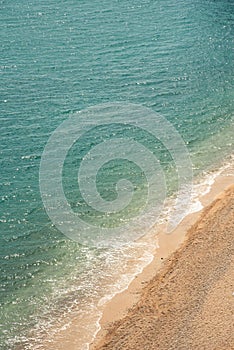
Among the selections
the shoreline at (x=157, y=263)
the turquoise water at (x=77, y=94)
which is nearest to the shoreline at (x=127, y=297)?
the shoreline at (x=157, y=263)

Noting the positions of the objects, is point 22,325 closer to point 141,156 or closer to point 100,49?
point 141,156

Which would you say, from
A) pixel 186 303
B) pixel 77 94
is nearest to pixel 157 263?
pixel 186 303

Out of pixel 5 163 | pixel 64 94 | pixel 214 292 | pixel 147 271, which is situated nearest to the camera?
pixel 214 292

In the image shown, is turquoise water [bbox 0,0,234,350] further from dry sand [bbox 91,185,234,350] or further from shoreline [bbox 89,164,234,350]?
dry sand [bbox 91,185,234,350]

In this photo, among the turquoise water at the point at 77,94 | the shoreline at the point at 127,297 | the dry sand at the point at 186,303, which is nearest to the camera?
the dry sand at the point at 186,303

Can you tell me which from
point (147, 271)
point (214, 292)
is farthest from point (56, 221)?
point (214, 292)

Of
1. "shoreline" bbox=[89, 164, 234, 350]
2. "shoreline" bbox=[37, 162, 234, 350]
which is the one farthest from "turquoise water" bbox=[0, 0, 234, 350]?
"shoreline" bbox=[89, 164, 234, 350]

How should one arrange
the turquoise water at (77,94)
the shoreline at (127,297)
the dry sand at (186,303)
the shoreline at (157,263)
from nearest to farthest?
the dry sand at (186,303) → the shoreline at (127,297) → the shoreline at (157,263) → the turquoise water at (77,94)

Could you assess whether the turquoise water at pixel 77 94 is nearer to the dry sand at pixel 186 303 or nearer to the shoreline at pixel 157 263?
the shoreline at pixel 157 263
